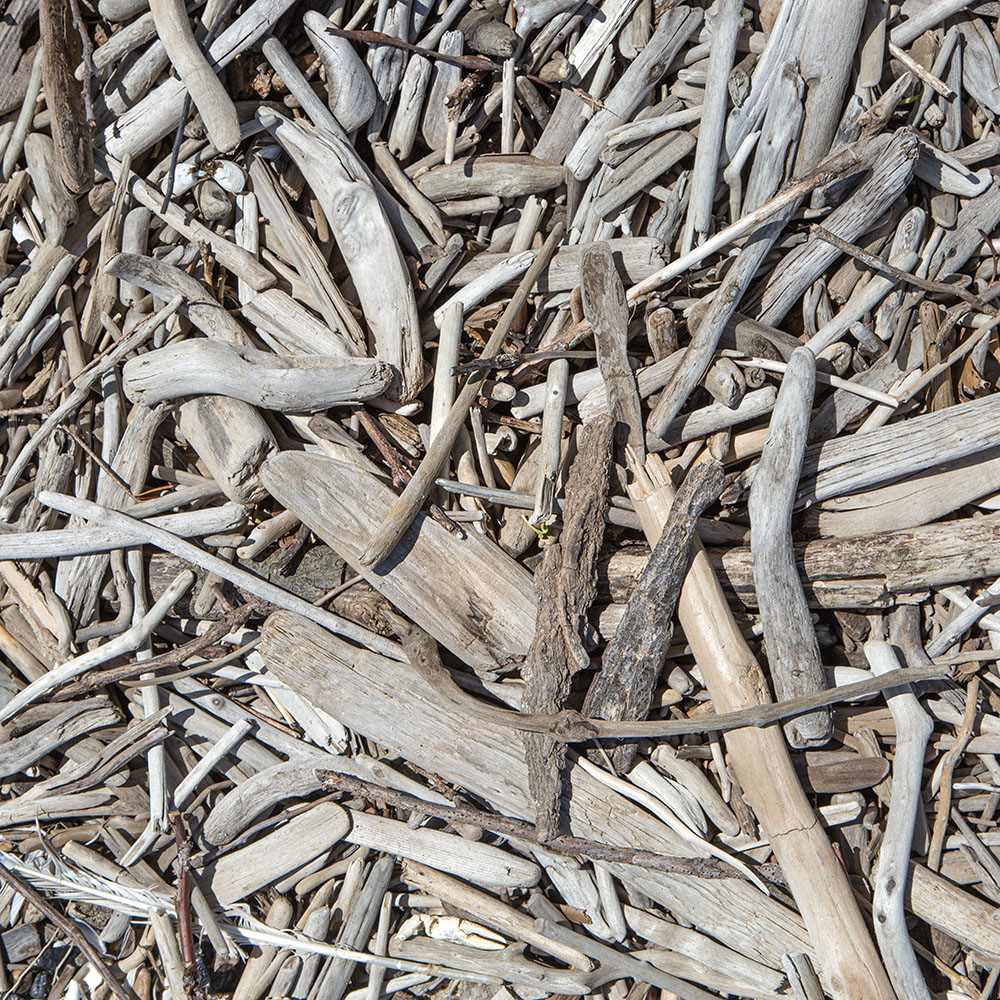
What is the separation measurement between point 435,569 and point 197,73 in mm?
1609

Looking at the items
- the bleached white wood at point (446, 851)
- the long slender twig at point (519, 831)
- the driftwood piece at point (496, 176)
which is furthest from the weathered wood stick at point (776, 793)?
the driftwood piece at point (496, 176)

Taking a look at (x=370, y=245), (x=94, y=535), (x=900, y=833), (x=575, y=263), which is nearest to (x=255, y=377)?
(x=370, y=245)

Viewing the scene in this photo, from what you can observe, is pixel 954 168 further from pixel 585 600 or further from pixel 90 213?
pixel 90 213

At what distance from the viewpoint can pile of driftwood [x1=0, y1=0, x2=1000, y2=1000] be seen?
7.50 feet

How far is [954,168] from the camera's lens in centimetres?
240

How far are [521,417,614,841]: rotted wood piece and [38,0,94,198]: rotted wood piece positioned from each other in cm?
176

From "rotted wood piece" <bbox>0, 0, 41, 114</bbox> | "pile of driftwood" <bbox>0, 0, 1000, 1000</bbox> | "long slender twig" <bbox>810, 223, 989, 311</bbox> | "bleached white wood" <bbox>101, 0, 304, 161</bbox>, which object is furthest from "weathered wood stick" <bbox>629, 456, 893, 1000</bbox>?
"rotted wood piece" <bbox>0, 0, 41, 114</bbox>

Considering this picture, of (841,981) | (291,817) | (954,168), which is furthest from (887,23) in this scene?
(291,817)

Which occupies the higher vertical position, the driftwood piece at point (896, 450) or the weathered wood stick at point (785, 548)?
the driftwood piece at point (896, 450)

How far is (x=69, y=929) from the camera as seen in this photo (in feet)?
8.66

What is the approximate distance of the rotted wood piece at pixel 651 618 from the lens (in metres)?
2.20

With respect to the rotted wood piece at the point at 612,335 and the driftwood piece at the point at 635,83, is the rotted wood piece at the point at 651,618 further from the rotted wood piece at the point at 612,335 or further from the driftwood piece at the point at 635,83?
the driftwood piece at the point at 635,83

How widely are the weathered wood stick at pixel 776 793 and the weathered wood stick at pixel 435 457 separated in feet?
1.91

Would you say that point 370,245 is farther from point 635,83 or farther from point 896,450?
point 896,450
